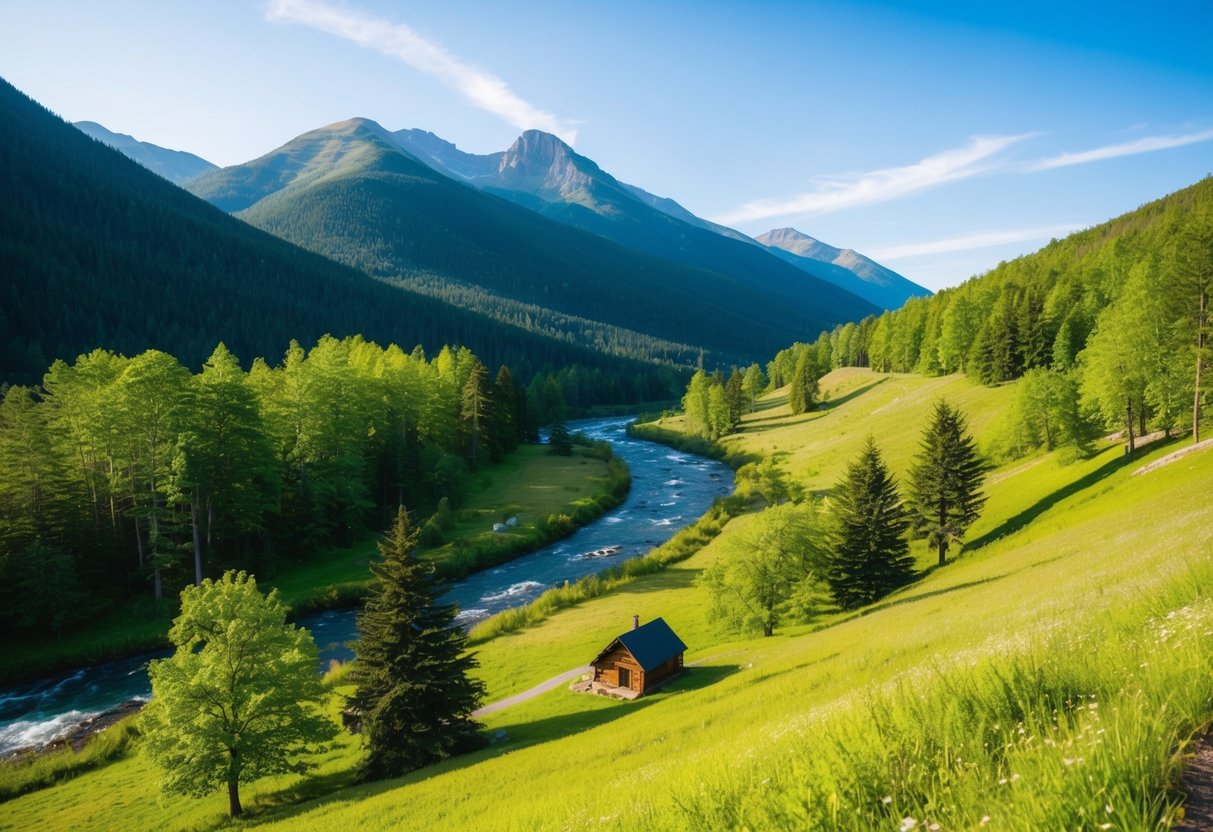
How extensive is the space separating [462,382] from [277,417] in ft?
137

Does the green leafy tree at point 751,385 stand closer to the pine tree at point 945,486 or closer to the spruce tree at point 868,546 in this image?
the pine tree at point 945,486

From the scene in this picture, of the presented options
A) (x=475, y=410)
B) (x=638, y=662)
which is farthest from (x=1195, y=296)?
(x=475, y=410)

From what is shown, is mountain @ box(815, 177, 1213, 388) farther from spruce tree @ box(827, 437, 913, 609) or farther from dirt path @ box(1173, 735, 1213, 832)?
dirt path @ box(1173, 735, 1213, 832)

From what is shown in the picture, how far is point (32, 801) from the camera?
27.5m

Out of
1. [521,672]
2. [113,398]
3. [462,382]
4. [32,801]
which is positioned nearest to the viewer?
[32,801]

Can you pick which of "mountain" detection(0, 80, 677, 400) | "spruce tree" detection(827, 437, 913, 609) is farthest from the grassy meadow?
Result: "mountain" detection(0, 80, 677, 400)

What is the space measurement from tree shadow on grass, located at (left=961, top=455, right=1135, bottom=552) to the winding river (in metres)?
29.7

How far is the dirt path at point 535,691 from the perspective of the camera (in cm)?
3552

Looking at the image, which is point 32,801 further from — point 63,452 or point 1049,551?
point 1049,551

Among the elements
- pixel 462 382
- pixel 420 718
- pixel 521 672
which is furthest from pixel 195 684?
pixel 462 382

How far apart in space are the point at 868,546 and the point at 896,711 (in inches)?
1679

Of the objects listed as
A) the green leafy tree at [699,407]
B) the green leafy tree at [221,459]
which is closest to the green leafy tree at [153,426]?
the green leafy tree at [221,459]

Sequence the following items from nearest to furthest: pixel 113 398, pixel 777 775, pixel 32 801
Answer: pixel 777 775 → pixel 32 801 → pixel 113 398

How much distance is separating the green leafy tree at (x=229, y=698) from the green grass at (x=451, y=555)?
1897cm
